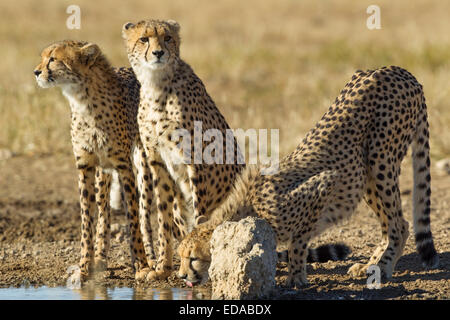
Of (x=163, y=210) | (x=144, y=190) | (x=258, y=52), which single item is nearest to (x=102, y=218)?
(x=144, y=190)

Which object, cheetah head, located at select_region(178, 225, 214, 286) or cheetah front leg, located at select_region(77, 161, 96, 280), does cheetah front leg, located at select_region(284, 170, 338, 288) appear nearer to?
cheetah head, located at select_region(178, 225, 214, 286)

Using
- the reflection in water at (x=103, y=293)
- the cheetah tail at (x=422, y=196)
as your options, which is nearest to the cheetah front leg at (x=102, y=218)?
the reflection in water at (x=103, y=293)

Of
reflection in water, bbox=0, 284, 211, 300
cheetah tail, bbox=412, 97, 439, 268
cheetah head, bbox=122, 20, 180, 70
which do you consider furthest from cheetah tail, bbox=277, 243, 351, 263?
cheetah head, bbox=122, 20, 180, 70

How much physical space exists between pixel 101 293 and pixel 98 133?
35.1 inches

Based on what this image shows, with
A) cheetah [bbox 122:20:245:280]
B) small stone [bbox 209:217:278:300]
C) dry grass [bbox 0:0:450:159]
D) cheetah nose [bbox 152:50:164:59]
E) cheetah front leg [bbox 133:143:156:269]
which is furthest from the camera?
dry grass [bbox 0:0:450:159]

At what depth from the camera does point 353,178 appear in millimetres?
4828

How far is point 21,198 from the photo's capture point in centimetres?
721

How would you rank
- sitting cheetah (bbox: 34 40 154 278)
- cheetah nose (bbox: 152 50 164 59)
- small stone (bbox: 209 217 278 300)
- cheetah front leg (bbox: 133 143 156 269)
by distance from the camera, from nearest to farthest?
small stone (bbox: 209 217 278 300)
cheetah nose (bbox: 152 50 164 59)
sitting cheetah (bbox: 34 40 154 278)
cheetah front leg (bbox: 133 143 156 269)

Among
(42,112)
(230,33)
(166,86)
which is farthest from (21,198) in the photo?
(230,33)

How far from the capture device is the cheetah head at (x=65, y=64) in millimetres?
4871

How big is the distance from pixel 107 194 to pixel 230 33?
10.8m

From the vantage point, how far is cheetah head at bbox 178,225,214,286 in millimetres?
4363

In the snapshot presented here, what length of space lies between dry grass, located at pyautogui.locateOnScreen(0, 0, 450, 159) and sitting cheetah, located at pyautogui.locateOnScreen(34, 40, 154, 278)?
10.9ft

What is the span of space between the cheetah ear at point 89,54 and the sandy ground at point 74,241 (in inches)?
49.2
